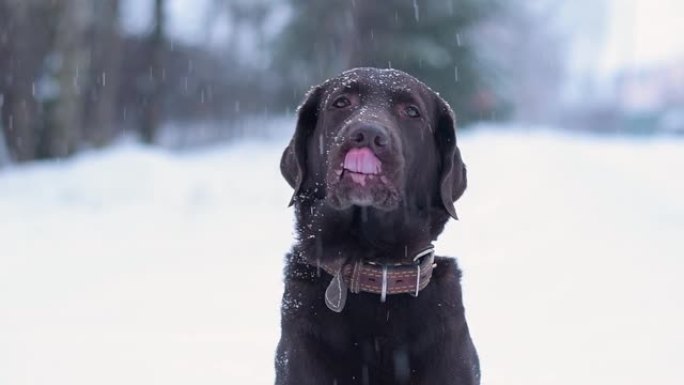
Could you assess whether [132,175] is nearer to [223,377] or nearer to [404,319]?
[223,377]

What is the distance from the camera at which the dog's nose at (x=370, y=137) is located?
2879mm

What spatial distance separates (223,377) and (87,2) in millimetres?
13239

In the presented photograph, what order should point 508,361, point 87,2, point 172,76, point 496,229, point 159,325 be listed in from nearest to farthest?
point 508,361
point 159,325
point 496,229
point 87,2
point 172,76

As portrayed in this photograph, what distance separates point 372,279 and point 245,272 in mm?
5363

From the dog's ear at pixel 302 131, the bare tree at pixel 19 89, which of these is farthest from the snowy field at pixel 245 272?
the dog's ear at pixel 302 131

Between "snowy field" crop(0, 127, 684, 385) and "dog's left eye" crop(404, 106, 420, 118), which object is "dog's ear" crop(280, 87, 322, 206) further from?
"snowy field" crop(0, 127, 684, 385)

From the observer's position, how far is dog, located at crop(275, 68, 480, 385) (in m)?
2.92

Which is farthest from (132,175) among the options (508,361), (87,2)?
(508,361)

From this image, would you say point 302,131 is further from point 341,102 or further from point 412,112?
point 412,112

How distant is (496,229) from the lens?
1031 centimetres

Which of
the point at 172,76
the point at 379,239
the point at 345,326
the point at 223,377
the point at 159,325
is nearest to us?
the point at 345,326

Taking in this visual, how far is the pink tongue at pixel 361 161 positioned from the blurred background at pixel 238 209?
2336 millimetres

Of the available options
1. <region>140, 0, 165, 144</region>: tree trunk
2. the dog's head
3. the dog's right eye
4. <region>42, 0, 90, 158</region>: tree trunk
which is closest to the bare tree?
<region>42, 0, 90, 158</region>: tree trunk

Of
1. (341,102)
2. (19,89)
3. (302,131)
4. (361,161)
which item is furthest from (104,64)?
(361,161)
